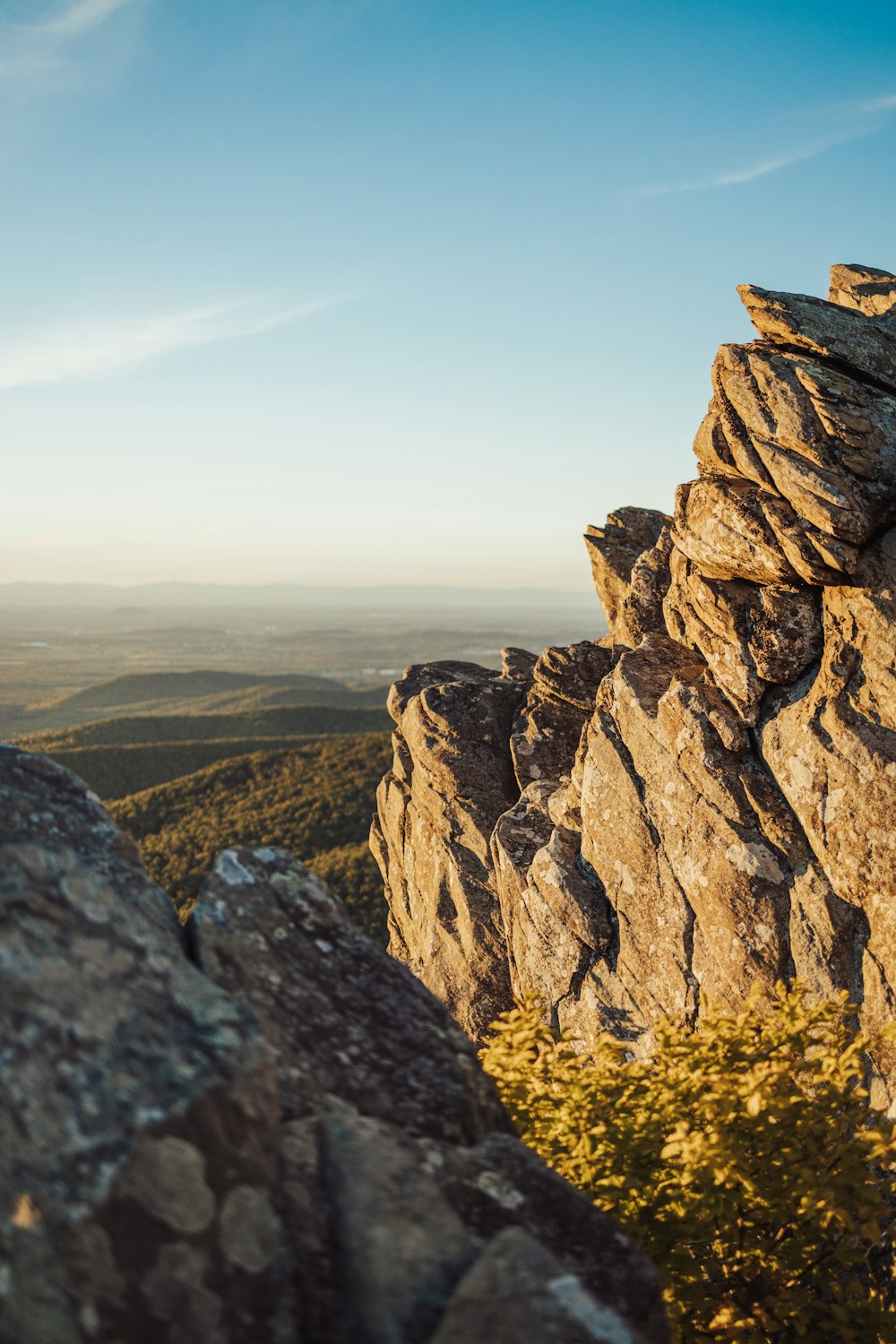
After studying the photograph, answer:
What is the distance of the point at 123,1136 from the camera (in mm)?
6176

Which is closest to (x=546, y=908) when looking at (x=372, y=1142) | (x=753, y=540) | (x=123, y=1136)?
(x=753, y=540)

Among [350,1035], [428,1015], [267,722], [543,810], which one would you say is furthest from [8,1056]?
[267,722]

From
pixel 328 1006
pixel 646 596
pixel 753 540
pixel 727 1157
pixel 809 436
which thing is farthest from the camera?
pixel 646 596

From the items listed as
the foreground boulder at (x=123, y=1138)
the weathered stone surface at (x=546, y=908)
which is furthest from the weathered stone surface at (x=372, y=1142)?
the weathered stone surface at (x=546, y=908)

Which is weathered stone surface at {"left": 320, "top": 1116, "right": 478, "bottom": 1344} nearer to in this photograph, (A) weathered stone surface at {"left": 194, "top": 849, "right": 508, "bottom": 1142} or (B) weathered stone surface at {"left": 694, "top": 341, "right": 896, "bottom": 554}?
(A) weathered stone surface at {"left": 194, "top": 849, "right": 508, "bottom": 1142}

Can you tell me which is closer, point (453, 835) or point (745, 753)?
point (745, 753)

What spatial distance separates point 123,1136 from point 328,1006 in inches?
121

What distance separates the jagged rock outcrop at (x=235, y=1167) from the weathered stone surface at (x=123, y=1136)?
0.02m

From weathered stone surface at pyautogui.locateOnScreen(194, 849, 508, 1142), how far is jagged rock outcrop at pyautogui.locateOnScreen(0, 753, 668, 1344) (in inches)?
1.3

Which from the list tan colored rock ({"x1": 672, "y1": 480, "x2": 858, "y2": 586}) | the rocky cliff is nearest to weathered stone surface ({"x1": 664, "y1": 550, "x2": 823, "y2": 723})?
the rocky cliff

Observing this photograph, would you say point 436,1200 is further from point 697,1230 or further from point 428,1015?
point 697,1230

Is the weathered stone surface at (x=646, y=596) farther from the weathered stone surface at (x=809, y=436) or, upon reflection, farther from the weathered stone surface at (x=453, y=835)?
the weathered stone surface at (x=453, y=835)

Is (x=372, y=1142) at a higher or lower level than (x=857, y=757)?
lower

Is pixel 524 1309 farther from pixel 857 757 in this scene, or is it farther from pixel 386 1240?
pixel 857 757
